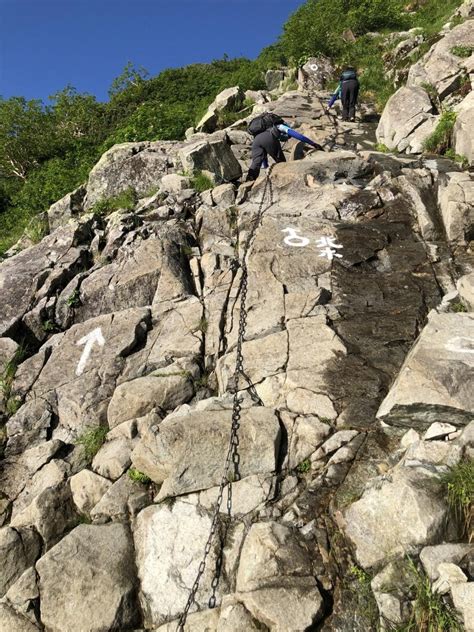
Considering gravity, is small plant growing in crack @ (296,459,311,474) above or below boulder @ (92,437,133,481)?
below

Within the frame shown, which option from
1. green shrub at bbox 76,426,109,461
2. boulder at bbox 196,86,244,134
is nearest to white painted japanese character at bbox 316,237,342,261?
green shrub at bbox 76,426,109,461

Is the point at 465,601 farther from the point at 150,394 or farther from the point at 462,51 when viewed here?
the point at 462,51

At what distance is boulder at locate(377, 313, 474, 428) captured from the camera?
5754mm

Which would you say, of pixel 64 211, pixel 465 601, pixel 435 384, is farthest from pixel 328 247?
pixel 64 211

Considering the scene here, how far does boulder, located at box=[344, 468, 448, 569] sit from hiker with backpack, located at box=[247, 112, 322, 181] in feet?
39.1

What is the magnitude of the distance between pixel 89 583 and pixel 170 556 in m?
1.06

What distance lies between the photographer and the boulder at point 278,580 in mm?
4500

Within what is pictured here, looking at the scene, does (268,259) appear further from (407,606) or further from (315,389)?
(407,606)

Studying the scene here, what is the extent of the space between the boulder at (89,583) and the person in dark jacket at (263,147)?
12157 millimetres

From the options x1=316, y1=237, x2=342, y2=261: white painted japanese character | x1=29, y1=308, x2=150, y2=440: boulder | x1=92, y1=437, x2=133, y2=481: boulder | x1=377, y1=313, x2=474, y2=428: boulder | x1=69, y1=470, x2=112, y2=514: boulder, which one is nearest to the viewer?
x1=377, y1=313, x2=474, y2=428: boulder

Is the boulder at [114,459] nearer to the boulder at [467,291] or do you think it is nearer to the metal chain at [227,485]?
the metal chain at [227,485]

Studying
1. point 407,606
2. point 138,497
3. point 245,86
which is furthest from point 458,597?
point 245,86

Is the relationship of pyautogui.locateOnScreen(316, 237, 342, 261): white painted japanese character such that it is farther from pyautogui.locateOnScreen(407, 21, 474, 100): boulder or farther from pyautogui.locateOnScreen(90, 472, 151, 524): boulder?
pyautogui.locateOnScreen(407, 21, 474, 100): boulder

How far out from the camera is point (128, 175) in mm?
16578
